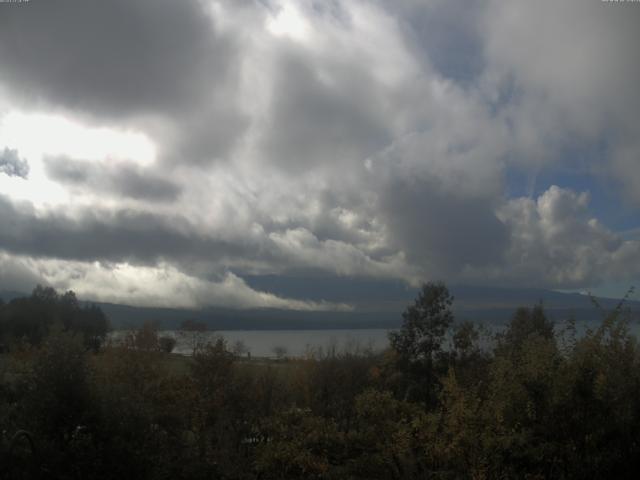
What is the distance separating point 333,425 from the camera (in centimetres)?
2123

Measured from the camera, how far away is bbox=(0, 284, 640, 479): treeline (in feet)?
41.3

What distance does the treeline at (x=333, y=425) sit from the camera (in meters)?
12.6

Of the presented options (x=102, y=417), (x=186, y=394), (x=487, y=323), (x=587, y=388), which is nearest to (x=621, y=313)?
(x=587, y=388)

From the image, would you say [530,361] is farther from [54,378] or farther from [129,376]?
[129,376]

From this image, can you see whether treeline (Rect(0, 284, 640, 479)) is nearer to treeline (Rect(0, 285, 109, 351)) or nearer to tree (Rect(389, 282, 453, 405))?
tree (Rect(389, 282, 453, 405))

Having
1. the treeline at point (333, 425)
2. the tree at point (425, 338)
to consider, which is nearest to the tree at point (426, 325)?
the tree at point (425, 338)

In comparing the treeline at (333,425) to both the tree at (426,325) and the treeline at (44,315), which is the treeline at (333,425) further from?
the treeline at (44,315)

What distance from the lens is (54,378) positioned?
12.9 meters

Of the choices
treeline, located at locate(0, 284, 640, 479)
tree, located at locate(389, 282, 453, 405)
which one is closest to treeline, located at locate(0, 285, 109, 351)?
tree, located at locate(389, 282, 453, 405)

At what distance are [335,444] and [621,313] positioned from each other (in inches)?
398

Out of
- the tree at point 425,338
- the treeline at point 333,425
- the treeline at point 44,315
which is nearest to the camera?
the treeline at point 333,425

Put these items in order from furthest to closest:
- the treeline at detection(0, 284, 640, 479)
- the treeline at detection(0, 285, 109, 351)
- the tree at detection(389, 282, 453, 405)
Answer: the treeline at detection(0, 285, 109, 351) → the tree at detection(389, 282, 453, 405) → the treeline at detection(0, 284, 640, 479)

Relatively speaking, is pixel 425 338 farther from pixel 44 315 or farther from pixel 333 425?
pixel 44 315

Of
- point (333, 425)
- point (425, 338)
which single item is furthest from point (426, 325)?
point (333, 425)
